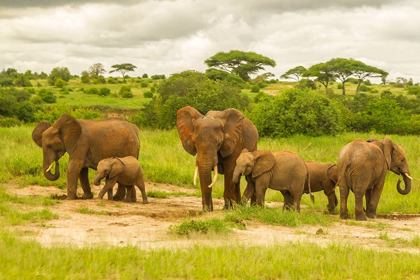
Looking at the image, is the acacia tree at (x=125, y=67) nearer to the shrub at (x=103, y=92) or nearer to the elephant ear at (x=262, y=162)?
the shrub at (x=103, y=92)

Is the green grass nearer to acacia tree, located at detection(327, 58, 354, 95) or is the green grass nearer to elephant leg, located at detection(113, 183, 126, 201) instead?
elephant leg, located at detection(113, 183, 126, 201)

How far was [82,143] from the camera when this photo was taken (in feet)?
36.2

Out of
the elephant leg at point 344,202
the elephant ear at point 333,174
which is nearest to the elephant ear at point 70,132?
the elephant ear at point 333,174

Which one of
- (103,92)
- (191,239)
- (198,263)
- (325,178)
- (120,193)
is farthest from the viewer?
(103,92)

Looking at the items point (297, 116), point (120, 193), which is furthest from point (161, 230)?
point (297, 116)

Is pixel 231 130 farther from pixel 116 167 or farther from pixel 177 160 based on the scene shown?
pixel 177 160

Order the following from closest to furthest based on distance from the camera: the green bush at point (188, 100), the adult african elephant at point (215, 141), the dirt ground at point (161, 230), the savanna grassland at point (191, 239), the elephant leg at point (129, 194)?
the savanna grassland at point (191, 239) → the dirt ground at point (161, 230) → the adult african elephant at point (215, 141) → the elephant leg at point (129, 194) → the green bush at point (188, 100)

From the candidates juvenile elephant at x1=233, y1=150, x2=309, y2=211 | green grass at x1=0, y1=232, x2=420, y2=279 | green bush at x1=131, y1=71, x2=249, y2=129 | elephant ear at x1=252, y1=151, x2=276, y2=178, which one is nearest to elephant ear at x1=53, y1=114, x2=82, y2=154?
juvenile elephant at x1=233, y1=150, x2=309, y2=211

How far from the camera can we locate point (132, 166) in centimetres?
1094

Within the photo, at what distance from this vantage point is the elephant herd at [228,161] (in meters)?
9.30

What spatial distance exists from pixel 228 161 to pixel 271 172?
812 mm

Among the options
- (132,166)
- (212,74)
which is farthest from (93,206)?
(212,74)

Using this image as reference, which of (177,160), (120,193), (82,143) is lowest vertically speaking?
(120,193)

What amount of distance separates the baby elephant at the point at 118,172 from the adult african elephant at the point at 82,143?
19.9 inches
